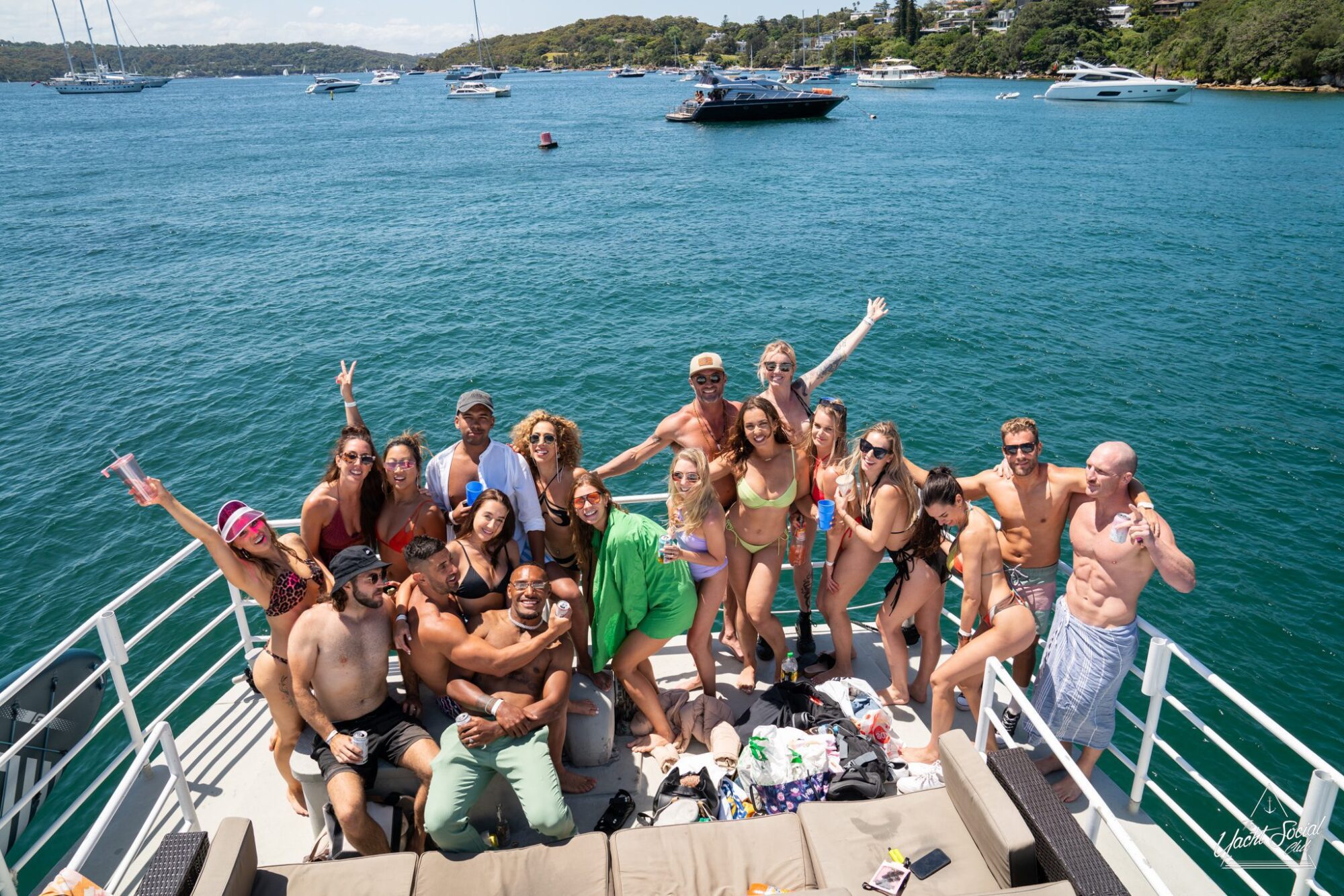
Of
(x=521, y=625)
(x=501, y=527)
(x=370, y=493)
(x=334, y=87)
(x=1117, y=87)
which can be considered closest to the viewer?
(x=521, y=625)

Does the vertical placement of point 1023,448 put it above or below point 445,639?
above

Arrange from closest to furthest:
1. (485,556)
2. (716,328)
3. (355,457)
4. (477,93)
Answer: (485,556) → (355,457) → (716,328) → (477,93)

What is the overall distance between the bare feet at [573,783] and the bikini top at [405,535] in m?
1.91

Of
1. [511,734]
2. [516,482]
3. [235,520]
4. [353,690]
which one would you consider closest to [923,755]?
[511,734]

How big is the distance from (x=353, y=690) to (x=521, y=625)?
1078 millimetres

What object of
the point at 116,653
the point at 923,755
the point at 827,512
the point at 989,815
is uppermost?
the point at 827,512

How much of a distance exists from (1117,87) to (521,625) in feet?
325

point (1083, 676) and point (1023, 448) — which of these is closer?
point (1083, 676)

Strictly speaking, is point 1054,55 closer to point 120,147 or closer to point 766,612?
point 120,147

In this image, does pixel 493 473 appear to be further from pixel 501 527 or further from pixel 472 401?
pixel 501 527

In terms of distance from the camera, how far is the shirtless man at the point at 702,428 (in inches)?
225

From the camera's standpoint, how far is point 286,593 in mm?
4738

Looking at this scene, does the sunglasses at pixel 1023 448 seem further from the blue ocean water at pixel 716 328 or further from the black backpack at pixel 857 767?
the blue ocean water at pixel 716 328

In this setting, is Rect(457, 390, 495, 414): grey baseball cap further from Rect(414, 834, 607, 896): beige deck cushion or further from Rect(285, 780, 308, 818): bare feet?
Rect(414, 834, 607, 896): beige deck cushion
